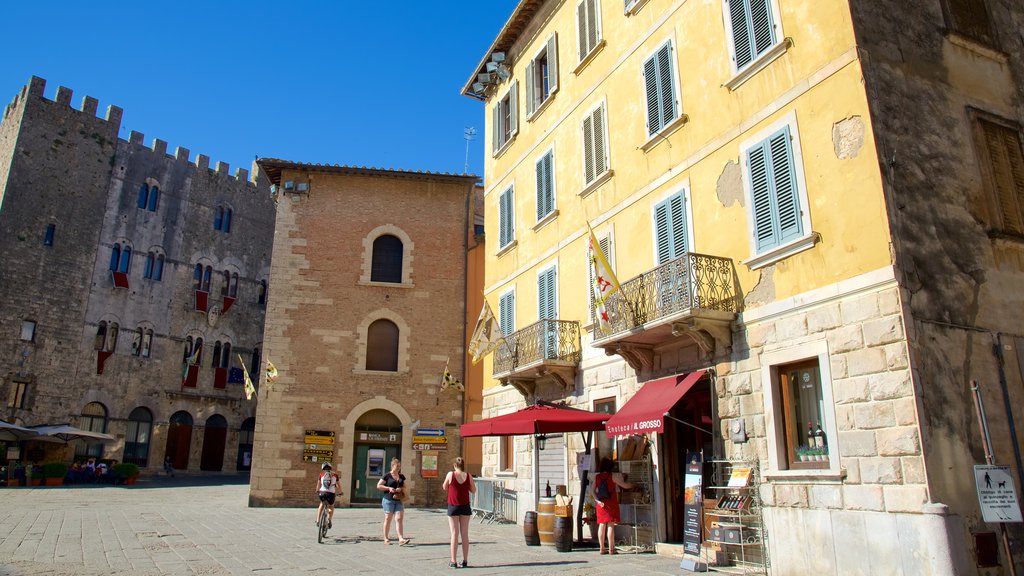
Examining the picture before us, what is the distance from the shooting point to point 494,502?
17.2 metres

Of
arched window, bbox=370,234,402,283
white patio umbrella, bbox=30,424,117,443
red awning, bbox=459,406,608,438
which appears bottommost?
red awning, bbox=459,406,608,438

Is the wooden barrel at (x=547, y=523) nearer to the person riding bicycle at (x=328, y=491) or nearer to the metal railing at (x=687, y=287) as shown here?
the metal railing at (x=687, y=287)

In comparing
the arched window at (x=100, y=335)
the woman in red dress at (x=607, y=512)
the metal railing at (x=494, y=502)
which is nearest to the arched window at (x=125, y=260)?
the arched window at (x=100, y=335)

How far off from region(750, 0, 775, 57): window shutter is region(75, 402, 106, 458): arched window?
1512 inches

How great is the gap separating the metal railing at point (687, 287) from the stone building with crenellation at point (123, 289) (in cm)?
3481

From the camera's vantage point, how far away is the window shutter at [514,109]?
60.9 feet

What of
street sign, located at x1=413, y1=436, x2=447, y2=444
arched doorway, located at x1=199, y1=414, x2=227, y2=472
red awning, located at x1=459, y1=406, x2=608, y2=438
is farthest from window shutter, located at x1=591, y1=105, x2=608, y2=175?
arched doorway, located at x1=199, y1=414, x2=227, y2=472

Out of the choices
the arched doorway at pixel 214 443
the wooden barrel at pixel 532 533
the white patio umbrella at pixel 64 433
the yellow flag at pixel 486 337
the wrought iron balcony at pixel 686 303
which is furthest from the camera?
the arched doorway at pixel 214 443

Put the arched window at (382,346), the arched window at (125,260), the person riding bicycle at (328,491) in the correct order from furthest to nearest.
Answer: the arched window at (125,260), the arched window at (382,346), the person riding bicycle at (328,491)

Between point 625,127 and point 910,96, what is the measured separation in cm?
530

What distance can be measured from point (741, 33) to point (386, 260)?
17.0 m

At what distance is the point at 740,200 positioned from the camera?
10.6m

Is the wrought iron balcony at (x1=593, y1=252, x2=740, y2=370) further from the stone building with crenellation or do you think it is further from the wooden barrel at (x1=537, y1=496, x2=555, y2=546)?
the stone building with crenellation

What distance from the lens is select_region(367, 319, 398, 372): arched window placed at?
24.5 metres
